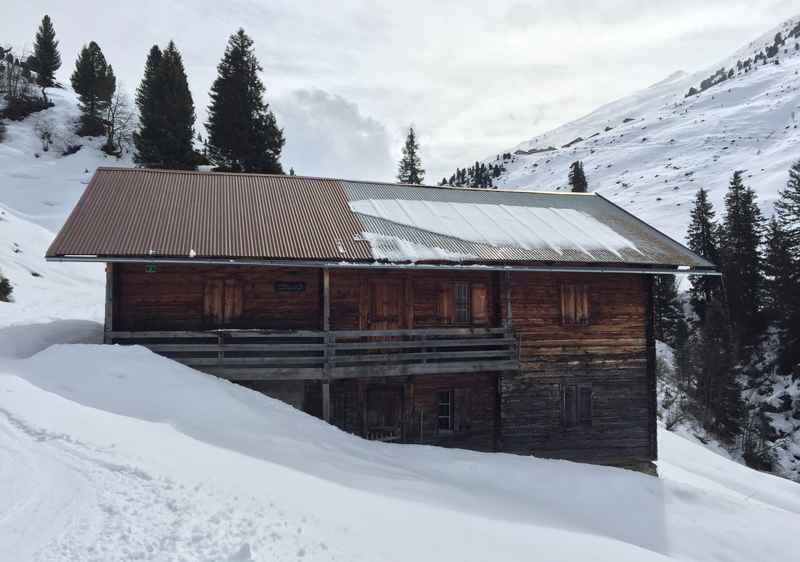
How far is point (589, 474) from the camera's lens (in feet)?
45.3

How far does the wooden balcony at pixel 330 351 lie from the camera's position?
13.7m

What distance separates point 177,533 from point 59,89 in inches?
3100

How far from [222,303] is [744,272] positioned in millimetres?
Result: 44270

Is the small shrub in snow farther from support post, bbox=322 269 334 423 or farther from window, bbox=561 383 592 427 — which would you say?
window, bbox=561 383 592 427

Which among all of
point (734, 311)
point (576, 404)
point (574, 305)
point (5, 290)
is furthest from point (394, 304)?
point (734, 311)

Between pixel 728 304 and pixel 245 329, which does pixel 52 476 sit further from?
pixel 728 304

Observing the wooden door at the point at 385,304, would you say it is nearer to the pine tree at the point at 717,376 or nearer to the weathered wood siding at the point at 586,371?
the weathered wood siding at the point at 586,371

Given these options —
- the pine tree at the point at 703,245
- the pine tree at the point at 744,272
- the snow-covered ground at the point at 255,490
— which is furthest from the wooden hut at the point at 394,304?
the pine tree at the point at 703,245

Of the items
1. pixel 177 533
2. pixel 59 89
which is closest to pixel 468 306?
pixel 177 533

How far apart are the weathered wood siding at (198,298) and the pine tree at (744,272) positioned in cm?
4083

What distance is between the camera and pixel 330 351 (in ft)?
47.4

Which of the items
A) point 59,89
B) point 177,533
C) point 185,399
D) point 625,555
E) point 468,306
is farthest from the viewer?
point 59,89

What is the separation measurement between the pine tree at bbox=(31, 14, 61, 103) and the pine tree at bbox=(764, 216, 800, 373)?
7791cm

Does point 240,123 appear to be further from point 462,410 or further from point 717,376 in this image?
point 717,376
